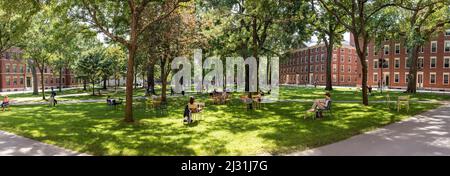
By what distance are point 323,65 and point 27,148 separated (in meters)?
77.8

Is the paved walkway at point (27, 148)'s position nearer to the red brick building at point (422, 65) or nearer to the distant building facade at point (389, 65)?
the distant building facade at point (389, 65)

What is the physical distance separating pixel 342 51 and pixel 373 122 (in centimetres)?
7141

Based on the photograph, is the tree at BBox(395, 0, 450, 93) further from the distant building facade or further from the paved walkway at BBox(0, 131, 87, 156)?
the paved walkway at BBox(0, 131, 87, 156)

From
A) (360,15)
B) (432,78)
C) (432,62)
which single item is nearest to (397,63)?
(432,62)

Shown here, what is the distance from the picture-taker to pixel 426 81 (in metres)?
54.8

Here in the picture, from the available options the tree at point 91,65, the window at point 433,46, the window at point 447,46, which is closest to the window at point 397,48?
the window at point 433,46

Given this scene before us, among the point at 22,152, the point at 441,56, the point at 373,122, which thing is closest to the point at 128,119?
the point at 22,152

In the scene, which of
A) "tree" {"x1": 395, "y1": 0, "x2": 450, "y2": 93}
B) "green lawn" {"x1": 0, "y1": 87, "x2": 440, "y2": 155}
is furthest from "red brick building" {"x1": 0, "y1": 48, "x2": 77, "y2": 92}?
"tree" {"x1": 395, "y1": 0, "x2": 450, "y2": 93}

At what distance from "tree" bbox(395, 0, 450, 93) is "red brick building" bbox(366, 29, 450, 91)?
49.6 feet

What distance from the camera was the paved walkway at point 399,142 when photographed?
8469mm

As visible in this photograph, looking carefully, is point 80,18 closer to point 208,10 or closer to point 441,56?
point 208,10

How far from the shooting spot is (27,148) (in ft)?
31.4

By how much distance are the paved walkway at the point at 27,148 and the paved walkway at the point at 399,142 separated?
6.75 meters

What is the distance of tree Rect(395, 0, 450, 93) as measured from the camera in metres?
24.9
